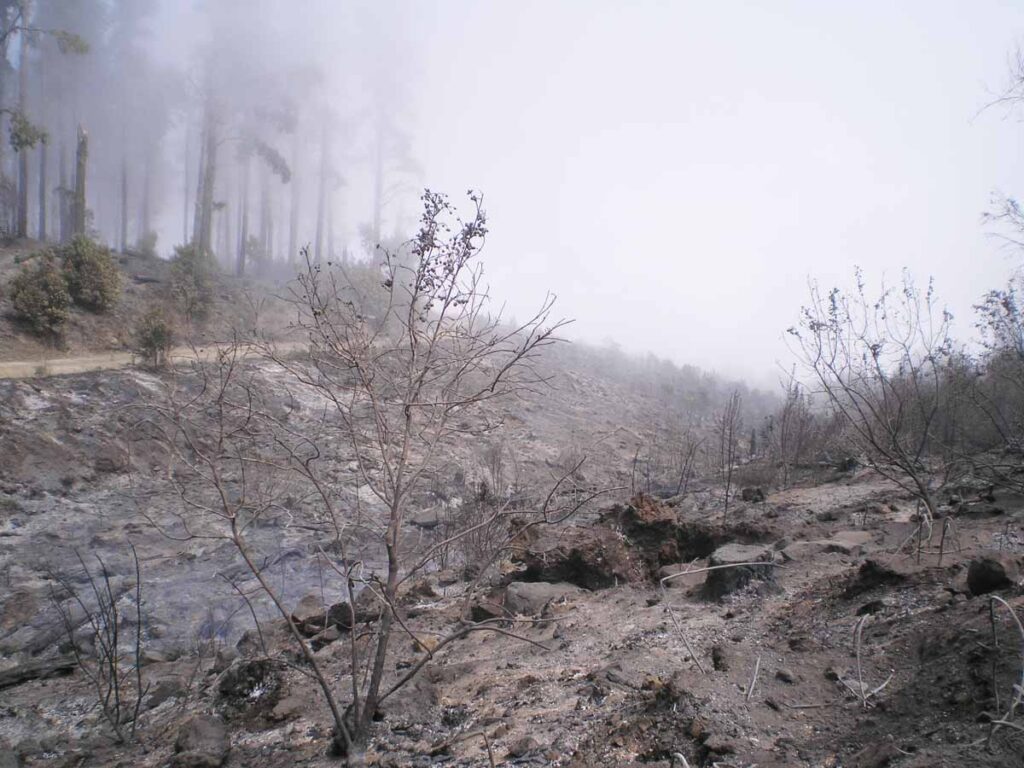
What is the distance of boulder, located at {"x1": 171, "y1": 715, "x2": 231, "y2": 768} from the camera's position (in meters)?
3.24

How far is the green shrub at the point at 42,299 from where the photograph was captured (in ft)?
48.2

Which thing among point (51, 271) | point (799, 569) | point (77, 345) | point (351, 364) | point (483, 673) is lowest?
point (483, 673)

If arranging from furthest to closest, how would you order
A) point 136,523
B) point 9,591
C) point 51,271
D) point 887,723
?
point 51,271, point 136,523, point 9,591, point 887,723

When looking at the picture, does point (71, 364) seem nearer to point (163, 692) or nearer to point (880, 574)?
point (163, 692)

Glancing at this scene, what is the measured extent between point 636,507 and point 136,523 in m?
8.39

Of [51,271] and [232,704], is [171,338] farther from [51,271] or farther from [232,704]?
[232,704]

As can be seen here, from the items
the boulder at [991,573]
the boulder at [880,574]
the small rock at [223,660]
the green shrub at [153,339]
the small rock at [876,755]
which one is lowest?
the small rock at [223,660]

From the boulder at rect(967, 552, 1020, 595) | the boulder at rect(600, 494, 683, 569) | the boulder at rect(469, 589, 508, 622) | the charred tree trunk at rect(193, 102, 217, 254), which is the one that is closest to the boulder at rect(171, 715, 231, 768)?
the boulder at rect(469, 589, 508, 622)

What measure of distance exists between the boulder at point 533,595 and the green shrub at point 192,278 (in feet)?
55.7

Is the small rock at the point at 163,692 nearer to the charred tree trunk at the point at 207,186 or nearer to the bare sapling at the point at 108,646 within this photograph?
the bare sapling at the point at 108,646

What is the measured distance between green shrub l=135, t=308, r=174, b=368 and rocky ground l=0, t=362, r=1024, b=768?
18.0 ft

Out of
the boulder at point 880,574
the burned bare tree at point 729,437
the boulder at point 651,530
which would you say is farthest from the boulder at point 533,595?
the burned bare tree at point 729,437

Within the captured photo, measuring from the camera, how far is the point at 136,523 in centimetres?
930

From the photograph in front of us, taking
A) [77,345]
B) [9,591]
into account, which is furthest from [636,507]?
[77,345]
